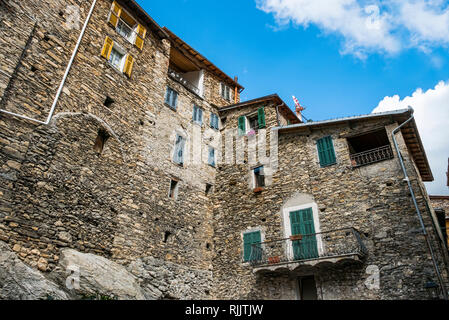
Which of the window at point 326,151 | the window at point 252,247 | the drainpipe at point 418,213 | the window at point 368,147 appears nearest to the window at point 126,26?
the window at point 326,151

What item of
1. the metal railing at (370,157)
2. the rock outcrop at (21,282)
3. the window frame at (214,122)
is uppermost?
the window frame at (214,122)

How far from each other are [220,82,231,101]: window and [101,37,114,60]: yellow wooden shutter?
7.82m

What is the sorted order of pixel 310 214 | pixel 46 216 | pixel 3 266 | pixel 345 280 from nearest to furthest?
pixel 3 266 < pixel 46 216 < pixel 345 280 < pixel 310 214

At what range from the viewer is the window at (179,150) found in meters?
14.0

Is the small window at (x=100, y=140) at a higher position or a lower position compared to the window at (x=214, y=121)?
lower

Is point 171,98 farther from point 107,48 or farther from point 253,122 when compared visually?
point 253,122

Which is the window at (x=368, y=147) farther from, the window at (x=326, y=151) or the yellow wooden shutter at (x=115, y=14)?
the yellow wooden shutter at (x=115, y=14)

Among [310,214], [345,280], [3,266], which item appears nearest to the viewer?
[3,266]

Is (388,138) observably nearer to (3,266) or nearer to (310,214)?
(310,214)

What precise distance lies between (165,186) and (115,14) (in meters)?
8.10

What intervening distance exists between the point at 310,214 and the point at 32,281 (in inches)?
366

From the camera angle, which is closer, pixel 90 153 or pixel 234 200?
pixel 90 153

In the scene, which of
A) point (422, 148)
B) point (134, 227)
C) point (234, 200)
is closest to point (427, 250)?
point (422, 148)

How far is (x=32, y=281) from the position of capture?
7461 millimetres
